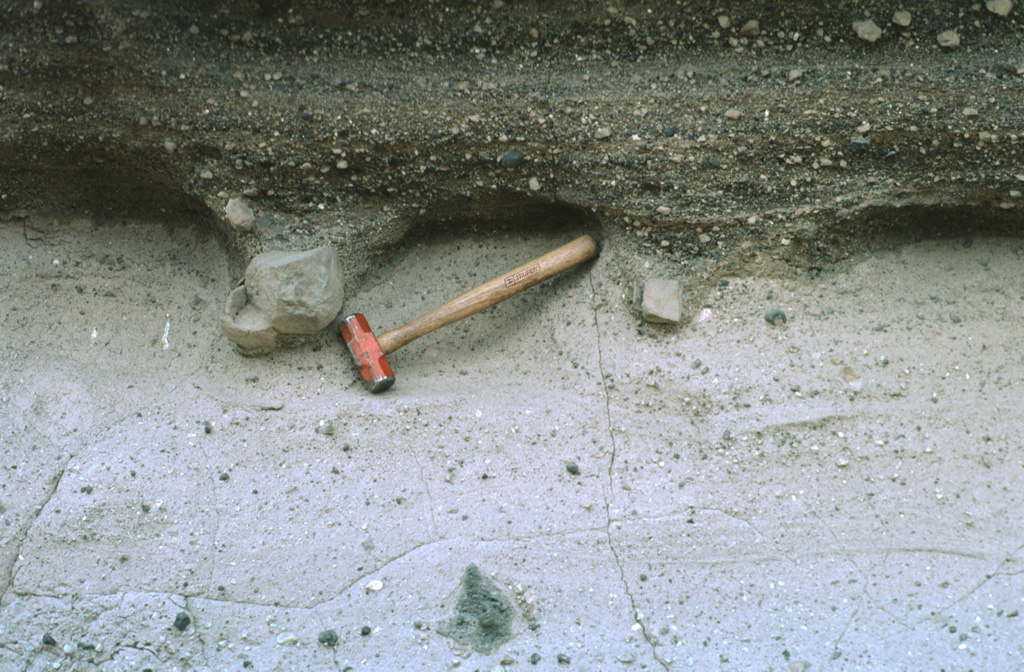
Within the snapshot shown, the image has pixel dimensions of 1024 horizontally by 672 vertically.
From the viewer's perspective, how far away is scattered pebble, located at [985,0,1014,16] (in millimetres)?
2008

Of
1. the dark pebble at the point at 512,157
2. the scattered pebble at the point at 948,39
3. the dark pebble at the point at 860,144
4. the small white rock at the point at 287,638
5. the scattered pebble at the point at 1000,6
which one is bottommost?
the small white rock at the point at 287,638

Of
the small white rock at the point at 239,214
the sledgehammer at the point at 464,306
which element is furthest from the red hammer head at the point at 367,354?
the small white rock at the point at 239,214

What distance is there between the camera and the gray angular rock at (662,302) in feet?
7.11

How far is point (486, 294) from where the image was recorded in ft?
7.36

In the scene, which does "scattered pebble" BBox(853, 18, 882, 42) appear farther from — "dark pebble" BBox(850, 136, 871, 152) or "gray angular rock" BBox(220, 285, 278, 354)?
"gray angular rock" BBox(220, 285, 278, 354)

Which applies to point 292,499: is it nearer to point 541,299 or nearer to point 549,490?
point 549,490

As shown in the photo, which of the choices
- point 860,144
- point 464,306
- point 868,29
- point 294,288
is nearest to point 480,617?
point 464,306

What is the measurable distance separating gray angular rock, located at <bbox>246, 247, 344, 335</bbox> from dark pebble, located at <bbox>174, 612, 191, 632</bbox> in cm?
74

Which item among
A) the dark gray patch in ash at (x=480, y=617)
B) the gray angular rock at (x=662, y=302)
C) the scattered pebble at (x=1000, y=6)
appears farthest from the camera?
the gray angular rock at (x=662, y=302)

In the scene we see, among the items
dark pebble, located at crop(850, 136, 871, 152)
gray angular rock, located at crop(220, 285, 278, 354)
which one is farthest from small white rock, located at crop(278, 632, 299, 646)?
dark pebble, located at crop(850, 136, 871, 152)

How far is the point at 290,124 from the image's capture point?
7.11 feet

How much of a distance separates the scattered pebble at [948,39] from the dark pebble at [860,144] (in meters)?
0.28

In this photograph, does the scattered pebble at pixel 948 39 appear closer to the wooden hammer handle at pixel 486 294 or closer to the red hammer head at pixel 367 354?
the wooden hammer handle at pixel 486 294

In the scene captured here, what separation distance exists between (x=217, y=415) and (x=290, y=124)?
77 cm
